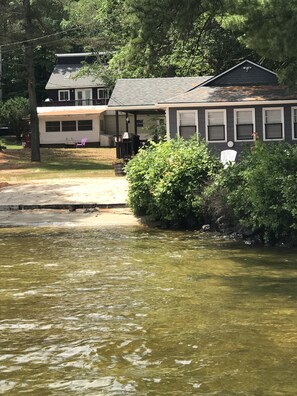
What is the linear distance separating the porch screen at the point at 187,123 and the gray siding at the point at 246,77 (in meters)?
2.32

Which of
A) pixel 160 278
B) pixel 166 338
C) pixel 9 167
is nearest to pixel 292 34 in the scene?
pixel 160 278

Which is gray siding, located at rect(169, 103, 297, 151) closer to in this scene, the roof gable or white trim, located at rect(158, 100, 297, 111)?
white trim, located at rect(158, 100, 297, 111)

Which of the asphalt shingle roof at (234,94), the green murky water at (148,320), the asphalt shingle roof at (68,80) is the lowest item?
the green murky water at (148,320)

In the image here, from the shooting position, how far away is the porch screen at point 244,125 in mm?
29266

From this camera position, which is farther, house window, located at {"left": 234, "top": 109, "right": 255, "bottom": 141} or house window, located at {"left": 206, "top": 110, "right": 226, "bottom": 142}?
house window, located at {"left": 206, "top": 110, "right": 226, "bottom": 142}

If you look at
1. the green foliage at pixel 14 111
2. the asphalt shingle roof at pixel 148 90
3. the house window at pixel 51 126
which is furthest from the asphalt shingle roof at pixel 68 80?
the asphalt shingle roof at pixel 148 90

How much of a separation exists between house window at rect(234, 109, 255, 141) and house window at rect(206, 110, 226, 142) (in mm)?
543

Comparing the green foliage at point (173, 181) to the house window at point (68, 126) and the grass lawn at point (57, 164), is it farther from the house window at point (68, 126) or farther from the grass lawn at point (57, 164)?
the house window at point (68, 126)

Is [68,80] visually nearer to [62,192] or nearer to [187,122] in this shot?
[187,122]

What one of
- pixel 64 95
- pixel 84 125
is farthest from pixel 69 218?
pixel 64 95

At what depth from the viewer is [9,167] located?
37062mm

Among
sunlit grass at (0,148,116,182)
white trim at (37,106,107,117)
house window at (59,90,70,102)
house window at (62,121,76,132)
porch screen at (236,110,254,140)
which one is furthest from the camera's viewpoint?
house window at (59,90,70,102)

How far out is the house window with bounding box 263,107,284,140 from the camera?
29125 mm

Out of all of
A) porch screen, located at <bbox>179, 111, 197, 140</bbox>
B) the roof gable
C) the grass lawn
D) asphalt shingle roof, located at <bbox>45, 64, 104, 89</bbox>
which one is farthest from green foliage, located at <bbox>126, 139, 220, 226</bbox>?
asphalt shingle roof, located at <bbox>45, 64, 104, 89</bbox>
